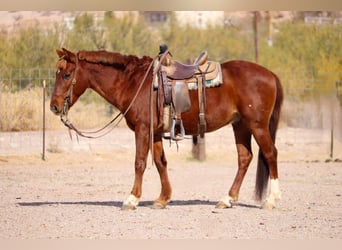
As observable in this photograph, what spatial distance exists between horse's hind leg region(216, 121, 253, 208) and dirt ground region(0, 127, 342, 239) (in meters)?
0.11

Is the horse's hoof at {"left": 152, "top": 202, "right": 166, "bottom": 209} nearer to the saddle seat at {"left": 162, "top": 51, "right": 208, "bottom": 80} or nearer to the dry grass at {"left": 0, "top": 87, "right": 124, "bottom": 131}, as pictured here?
the saddle seat at {"left": 162, "top": 51, "right": 208, "bottom": 80}

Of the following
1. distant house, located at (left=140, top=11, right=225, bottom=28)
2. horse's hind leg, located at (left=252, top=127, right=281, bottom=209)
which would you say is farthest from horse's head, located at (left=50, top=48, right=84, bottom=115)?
distant house, located at (left=140, top=11, right=225, bottom=28)

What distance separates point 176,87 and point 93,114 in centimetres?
775

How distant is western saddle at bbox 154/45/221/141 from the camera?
27.3ft

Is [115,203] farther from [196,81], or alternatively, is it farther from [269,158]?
[269,158]

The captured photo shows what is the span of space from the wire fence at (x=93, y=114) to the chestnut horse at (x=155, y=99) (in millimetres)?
4856

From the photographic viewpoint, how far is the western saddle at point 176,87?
8320 mm

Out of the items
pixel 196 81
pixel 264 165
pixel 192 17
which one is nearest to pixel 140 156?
pixel 196 81

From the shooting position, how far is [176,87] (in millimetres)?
8328

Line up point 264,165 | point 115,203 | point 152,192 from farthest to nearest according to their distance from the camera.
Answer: point 152,192 < point 115,203 < point 264,165

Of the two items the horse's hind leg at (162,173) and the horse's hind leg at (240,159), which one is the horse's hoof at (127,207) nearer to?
the horse's hind leg at (162,173)

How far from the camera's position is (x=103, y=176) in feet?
36.9

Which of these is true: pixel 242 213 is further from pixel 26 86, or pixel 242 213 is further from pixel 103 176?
pixel 26 86

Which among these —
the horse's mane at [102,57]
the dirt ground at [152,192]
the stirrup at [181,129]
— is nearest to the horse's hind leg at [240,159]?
the dirt ground at [152,192]
